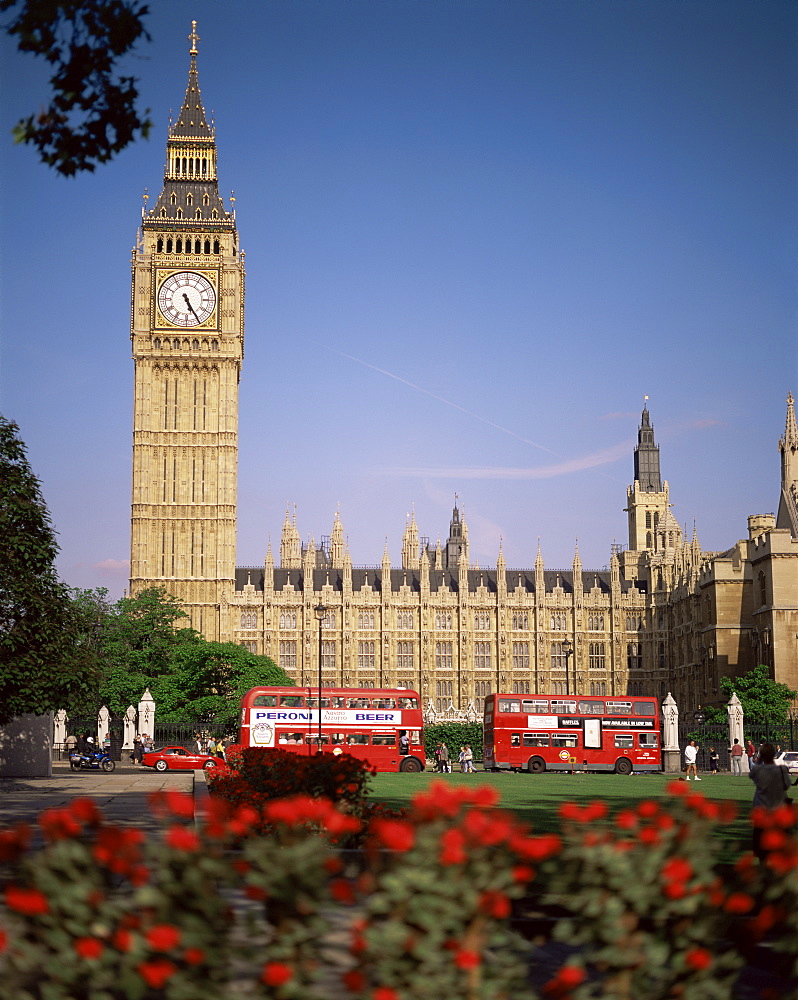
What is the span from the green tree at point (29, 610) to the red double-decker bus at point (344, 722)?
60.9 feet

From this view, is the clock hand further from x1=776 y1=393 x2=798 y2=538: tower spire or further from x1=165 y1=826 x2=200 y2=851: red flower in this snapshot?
x1=165 y1=826 x2=200 y2=851: red flower

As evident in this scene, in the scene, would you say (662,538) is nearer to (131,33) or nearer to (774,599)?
(774,599)

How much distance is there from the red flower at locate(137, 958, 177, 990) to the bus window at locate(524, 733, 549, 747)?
45.2m

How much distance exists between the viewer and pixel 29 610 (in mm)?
27938

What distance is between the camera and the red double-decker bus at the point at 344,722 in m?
47.4

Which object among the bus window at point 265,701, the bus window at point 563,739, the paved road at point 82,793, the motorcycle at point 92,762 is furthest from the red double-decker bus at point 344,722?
the paved road at point 82,793

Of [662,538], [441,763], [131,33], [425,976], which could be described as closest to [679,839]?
[425,976]

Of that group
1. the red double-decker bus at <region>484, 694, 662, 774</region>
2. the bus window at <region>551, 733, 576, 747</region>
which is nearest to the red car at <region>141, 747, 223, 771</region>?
the red double-decker bus at <region>484, 694, 662, 774</region>

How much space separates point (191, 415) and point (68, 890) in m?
87.6

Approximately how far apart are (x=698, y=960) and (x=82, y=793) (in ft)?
87.4

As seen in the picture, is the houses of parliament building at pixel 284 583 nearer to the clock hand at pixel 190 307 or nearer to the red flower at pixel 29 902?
the clock hand at pixel 190 307

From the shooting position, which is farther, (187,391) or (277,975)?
(187,391)

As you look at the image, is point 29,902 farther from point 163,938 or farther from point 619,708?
point 619,708

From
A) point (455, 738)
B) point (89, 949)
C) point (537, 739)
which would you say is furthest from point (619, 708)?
point (89, 949)
